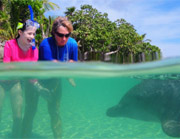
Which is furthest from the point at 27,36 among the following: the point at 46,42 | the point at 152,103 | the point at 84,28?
the point at 84,28

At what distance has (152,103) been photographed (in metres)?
8.67

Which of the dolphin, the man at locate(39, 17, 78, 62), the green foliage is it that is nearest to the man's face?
the man at locate(39, 17, 78, 62)

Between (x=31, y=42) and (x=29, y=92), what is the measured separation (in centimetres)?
130

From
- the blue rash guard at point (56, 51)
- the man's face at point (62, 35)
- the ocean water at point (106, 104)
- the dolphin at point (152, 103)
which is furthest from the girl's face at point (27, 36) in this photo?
the dolphin at point (152, 103)

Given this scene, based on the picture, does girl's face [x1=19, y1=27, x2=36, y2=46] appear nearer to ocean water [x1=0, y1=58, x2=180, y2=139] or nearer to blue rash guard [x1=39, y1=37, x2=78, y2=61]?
blue rash guard [x1=39, y1=37, x2=78, y2=61]

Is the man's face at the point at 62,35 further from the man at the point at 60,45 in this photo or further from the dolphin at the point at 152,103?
the dolphin at the point at 152,103

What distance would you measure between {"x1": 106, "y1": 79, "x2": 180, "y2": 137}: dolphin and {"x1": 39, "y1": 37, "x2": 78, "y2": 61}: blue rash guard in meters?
4.28

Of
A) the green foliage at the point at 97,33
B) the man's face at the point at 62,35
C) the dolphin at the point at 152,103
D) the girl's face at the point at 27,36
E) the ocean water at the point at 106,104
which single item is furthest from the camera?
the green foliage at the point at 97,33

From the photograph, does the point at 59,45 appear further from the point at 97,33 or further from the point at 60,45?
the point at 97,33

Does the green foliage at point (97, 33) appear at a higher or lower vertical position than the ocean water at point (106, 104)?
higher

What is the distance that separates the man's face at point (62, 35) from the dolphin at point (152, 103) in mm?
4630

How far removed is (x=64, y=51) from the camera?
4621 millimetres

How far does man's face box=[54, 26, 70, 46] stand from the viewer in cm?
435

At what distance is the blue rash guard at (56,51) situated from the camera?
4.43m
